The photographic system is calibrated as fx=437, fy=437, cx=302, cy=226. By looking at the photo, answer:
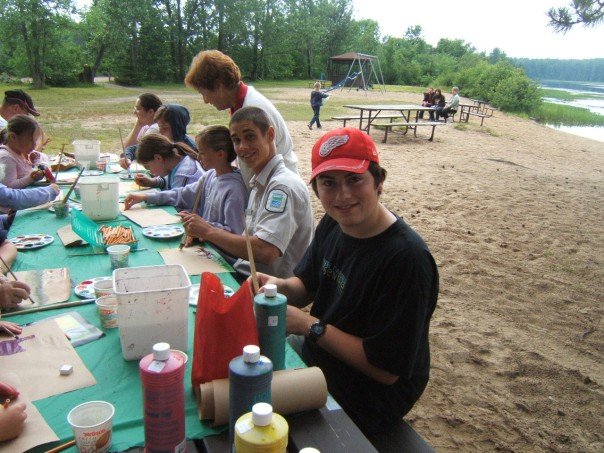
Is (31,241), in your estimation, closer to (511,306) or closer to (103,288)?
(103,288)

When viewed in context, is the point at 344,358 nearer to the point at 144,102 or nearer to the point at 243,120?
the point at 243,120

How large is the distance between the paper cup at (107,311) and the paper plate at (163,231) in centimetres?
95

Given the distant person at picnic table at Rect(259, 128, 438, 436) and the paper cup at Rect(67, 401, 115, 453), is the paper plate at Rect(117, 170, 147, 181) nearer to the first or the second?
the distant person at picnic table at Rect(259, 128, 438, 436)

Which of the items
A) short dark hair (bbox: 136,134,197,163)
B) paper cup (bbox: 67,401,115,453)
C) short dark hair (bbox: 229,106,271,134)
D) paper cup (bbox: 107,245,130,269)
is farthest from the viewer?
short dark hair (bbox: 136,134,197,163)

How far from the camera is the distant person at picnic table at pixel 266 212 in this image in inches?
86.6

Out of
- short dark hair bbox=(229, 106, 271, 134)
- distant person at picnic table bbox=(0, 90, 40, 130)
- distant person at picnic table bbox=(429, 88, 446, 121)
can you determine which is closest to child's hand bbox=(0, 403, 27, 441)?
short dark hair bbox=(229, 106, 271, 134)

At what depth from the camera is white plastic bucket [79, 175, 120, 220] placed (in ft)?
9.03

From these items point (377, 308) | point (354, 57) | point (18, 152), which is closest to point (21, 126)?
point (18, 152)

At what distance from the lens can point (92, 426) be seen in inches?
40.1

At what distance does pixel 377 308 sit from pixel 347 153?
0.54 m

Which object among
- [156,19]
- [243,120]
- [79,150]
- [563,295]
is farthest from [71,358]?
[156,19]

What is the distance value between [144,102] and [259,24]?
1459 inches

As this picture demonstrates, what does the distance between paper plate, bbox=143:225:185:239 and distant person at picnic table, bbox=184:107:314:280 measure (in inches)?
10.1

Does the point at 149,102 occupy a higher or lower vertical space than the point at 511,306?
higher
